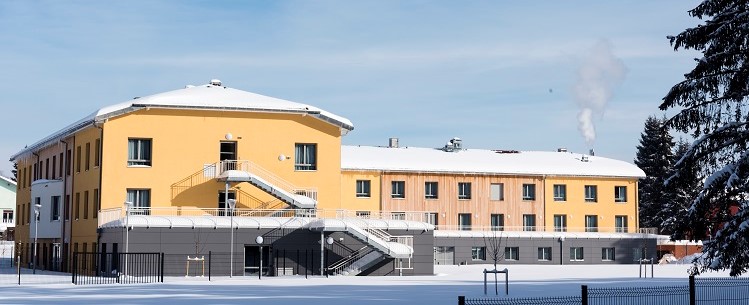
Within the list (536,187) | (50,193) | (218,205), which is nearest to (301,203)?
(218,205)

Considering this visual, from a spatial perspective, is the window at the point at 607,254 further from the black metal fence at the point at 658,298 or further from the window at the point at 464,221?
the black metal fence at the point at 658,298

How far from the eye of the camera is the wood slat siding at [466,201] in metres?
83.4

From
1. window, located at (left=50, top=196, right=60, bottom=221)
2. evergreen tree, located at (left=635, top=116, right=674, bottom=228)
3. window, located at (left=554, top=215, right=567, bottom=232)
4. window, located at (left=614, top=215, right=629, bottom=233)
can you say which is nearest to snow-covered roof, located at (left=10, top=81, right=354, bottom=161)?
window, located at (left=50, top=196, right=60, bottom=221)

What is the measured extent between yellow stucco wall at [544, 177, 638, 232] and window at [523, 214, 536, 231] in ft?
3.53

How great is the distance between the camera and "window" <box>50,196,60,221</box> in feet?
228

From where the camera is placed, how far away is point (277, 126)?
6241 centimetres

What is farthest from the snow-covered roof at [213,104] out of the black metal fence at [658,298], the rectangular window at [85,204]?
the black metal fence at [658,298]

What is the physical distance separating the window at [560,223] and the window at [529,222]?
187 centimetres

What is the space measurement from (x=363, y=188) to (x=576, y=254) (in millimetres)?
17657

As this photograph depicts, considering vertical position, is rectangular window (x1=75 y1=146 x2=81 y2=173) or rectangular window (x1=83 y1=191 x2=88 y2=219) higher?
rectangular window (x1=75 y1=146 x2=81 y2=173)

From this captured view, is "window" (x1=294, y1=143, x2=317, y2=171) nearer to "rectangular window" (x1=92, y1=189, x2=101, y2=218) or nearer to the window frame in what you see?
the window frame

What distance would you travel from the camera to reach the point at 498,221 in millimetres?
85375

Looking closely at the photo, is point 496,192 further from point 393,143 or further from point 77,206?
point 77,206

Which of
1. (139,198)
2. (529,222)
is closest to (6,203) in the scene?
(529,222)
